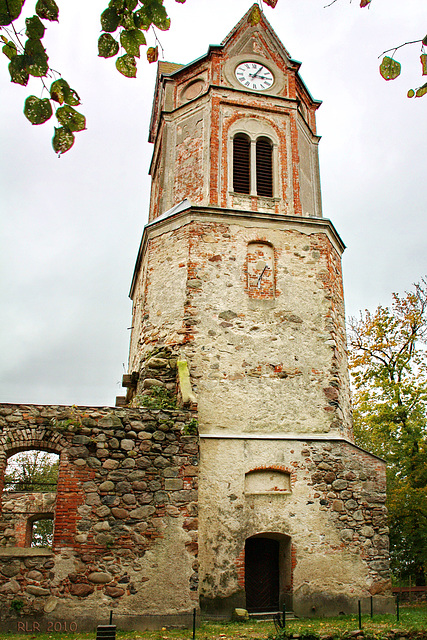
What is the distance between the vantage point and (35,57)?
412cm

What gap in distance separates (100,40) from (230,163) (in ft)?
37.7

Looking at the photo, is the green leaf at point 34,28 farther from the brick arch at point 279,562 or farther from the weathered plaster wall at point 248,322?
the brick arch at point 279,562

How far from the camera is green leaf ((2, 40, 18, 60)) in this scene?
4.25 m

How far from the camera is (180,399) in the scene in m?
11.9

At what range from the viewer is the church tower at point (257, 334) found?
1155cm

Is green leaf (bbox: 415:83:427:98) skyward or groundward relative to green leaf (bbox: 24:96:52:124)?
skyward

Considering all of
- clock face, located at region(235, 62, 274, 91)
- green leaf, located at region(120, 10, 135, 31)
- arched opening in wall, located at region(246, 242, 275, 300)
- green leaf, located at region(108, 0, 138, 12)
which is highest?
clock face, located at region(235, 62, 274, 91)

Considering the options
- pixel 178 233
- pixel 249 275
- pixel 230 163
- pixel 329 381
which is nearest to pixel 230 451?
pixel 329 381

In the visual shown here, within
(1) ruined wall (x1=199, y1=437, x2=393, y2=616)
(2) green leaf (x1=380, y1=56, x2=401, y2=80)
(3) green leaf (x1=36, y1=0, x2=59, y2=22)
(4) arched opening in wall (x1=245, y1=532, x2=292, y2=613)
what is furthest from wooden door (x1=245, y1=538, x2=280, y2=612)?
(3) green leaf (x1=36, y1=0, x2=59, y2=22)

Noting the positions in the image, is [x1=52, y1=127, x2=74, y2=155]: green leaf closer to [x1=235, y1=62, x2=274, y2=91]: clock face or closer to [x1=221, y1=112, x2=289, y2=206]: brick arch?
[x1=221, y1=112, x2=289, y2=206]: brick arch

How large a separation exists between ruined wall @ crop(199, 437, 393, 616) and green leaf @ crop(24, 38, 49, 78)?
30.0 ft

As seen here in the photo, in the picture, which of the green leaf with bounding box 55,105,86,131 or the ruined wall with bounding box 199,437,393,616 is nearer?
the green leaf with bounding box 55,105,86,131

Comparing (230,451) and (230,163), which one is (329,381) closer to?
(230,451)

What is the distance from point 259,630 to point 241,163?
38.1 feet
